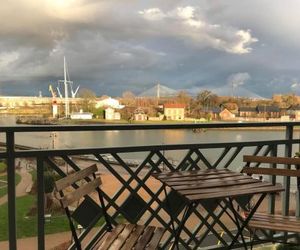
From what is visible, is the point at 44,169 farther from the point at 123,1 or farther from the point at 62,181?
the point at 123,1

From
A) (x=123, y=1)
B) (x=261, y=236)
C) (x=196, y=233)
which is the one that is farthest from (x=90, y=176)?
(x=123, y=1)

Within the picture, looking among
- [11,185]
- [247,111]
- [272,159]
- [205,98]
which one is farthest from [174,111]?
[11,185]

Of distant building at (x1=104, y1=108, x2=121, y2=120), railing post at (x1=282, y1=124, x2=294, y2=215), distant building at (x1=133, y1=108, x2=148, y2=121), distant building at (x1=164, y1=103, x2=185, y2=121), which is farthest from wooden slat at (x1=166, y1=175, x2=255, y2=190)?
distant building at (x1=104, y1=108, x2=121, y2=120)

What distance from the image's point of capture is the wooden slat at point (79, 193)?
1.72 meters

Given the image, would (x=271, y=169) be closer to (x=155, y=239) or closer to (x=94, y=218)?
(x=155, y=239)

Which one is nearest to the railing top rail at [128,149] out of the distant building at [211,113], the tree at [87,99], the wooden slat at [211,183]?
the wooden slat at [211,183]

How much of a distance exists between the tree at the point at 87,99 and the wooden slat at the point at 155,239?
1186 cm

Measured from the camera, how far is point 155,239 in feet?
6.81

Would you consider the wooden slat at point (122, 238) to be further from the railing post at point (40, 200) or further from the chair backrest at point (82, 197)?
the railing post at point (40, 200)

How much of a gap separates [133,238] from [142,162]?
1.82 ft

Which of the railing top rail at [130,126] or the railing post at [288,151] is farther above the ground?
the railing top rail at [130,126]

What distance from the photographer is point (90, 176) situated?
222 centimetres

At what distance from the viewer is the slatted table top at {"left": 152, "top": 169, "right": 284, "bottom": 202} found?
1955 millimetres

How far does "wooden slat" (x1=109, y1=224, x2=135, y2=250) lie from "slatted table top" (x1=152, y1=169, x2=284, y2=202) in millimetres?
366
